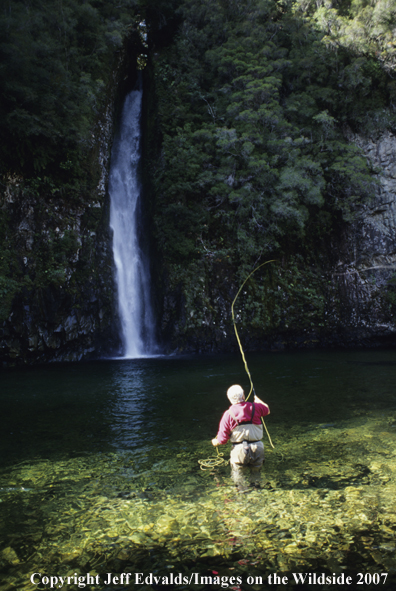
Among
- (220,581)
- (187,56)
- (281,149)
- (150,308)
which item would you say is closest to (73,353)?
(150,308)

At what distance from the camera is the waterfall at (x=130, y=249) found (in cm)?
1800

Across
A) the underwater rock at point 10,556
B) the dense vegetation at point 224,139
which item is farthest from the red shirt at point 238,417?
the dense vegetation at point 224,139

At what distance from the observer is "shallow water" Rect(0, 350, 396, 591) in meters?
2.64

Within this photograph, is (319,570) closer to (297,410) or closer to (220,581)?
(220,581)

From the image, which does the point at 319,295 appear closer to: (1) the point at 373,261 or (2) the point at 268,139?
(1) the point at 373,261

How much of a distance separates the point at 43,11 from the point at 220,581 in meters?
20.2

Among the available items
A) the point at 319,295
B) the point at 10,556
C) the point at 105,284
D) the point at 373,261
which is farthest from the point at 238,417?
the point at 373,261

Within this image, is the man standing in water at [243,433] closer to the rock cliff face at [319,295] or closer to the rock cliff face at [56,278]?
the rock cliff face at [56,278]

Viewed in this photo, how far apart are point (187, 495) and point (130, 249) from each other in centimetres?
1624

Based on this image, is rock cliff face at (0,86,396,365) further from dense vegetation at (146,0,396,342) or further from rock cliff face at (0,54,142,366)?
dense vegetation at (146,0,396,342)

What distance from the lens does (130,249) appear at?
1902 centimetres

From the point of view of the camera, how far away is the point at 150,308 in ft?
61.1

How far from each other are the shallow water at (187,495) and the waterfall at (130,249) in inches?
388

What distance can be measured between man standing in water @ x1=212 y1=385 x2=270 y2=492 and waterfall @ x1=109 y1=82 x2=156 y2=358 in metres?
13.4
